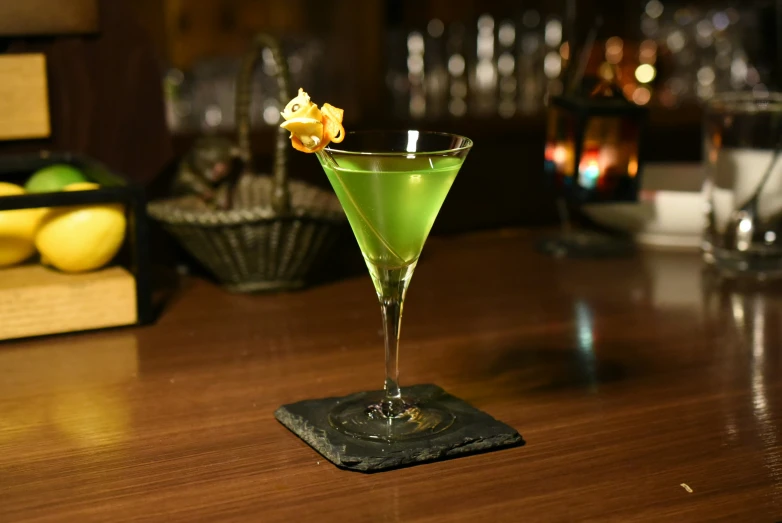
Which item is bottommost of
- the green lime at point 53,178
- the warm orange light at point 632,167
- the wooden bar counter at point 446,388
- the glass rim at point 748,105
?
the wooden bar counter at point 446,388

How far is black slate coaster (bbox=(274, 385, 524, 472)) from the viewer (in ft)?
2.83

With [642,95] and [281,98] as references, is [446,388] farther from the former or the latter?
[642,95]

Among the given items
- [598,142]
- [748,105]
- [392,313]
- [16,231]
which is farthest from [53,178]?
[748,105]

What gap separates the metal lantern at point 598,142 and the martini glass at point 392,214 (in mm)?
715

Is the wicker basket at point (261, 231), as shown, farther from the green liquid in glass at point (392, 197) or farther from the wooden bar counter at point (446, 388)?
the green liquid in glass at point (392, 197)

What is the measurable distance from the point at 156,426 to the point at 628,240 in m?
1.06

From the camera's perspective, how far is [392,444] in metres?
0.89

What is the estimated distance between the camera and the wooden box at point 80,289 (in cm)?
123

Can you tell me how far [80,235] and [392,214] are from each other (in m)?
0.54

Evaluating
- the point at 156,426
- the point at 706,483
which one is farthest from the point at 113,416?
the point at 706,483

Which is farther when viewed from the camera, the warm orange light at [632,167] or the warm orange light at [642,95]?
the warm orange light at [642,95]

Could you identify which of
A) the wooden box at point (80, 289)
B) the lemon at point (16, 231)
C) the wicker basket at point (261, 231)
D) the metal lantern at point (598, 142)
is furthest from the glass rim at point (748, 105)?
the lemon at point (16, 231)

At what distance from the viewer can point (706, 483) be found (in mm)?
841

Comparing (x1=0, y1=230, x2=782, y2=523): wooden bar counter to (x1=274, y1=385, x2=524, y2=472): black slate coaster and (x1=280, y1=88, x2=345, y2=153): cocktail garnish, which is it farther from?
(x1=280, y1=88, x2=345, y2=153): cocktail garnish
